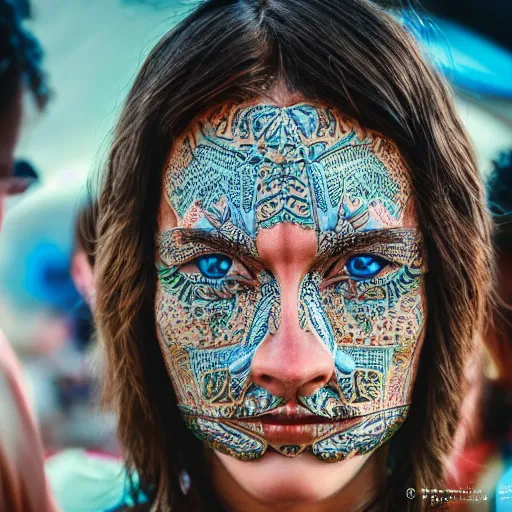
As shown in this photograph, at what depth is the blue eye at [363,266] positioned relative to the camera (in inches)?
86.8

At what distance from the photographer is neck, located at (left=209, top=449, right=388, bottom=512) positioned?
91.2 inches

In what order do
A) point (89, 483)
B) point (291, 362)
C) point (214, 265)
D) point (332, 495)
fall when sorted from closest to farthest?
1. point (291, 362)
2. point (214, 265)
3. point (332, 495)
4. point (89, 483)

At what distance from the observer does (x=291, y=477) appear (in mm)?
2203

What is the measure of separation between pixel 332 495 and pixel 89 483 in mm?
815

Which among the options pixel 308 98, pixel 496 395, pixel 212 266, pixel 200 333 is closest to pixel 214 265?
pixel 212 266

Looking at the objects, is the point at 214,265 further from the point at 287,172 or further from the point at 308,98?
the point at 308,98

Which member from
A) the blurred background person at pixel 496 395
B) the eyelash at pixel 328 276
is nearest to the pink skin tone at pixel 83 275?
the eyelash at pixel 328 276

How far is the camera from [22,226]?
7.90 ft

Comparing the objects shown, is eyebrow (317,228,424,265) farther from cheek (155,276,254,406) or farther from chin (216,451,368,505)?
chin (216,451,368,505)

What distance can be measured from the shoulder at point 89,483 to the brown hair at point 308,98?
3.1 inches

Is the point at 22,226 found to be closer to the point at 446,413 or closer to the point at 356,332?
the point at 356,332

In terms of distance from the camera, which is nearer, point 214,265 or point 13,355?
point 214,265

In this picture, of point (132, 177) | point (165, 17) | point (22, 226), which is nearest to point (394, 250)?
point (132, 177)

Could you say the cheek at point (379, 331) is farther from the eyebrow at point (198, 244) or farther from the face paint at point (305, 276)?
the eyebrow at point (198, 244)
